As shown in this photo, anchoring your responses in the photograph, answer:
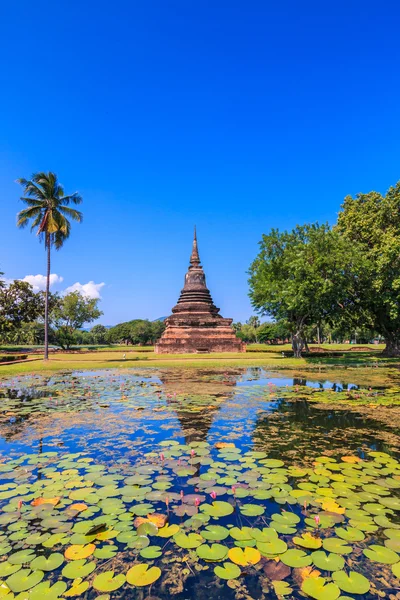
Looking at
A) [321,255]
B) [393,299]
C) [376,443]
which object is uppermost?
[321,255]

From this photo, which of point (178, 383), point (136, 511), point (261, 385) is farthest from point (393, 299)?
point (136, 511)

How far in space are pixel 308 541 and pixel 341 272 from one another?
877 inches

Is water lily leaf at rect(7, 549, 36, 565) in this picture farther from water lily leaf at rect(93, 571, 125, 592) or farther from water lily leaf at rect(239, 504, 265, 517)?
water lily leaf at rect(239, 504, 265, 517)

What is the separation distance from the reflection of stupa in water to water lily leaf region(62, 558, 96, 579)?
346 centimetres

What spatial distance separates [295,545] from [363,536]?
65cm

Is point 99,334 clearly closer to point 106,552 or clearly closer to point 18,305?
point 18,305

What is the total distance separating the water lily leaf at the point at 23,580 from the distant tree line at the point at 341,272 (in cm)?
2042

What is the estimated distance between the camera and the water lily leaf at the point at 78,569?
273cm

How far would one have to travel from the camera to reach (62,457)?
213 inches

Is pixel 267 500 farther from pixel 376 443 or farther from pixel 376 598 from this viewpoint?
pixel 376 443

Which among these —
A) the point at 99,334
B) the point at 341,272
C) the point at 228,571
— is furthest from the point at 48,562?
the point at 99,334

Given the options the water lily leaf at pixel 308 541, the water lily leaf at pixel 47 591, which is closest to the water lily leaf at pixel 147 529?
the water lily leaf at pixel 47 591

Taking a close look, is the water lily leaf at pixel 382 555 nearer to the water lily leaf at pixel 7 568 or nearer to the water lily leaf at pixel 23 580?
the water lily leaf at pixel 23 580

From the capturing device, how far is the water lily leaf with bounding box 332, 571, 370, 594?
254 centimetres
